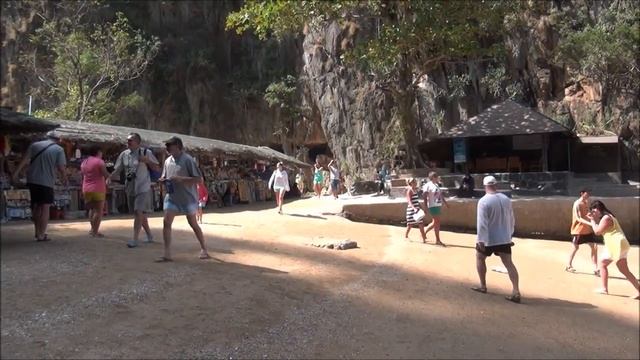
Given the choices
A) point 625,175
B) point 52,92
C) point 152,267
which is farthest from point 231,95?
point 152,267

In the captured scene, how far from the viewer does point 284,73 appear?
35250 millimetres

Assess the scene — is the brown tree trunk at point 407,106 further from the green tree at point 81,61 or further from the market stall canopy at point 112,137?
the green tree at point 81,61

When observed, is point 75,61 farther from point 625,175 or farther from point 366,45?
point 625,175

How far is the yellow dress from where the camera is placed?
768cm

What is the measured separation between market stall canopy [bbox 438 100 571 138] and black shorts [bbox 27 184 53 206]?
15500mm

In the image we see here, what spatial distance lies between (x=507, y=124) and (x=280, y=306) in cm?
1595

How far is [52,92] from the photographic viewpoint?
28.4 meters

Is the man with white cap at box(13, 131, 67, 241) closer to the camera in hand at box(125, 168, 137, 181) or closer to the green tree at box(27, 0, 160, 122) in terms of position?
the camera in hand at box(125, 168, 137, 181)

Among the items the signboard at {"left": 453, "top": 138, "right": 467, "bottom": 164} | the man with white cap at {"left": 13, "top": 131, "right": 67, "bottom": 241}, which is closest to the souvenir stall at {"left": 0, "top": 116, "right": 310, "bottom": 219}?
the man with white cap at {"left": 13, "top": 131, "right": 67, "bottom": 241}

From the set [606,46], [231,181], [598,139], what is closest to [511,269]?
[231,181]

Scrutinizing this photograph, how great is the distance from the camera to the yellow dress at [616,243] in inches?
302

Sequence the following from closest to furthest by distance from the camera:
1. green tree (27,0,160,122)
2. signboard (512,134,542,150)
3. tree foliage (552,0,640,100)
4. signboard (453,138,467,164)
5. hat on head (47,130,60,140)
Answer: hat on head (47,130,60,140) → signboard (453,138,467,164) → signboard (512,134,542,150) → tree foliage (552,0,640,100) → green tree (27,0,160,122)

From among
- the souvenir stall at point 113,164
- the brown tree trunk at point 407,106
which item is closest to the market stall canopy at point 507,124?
the brown tree trunk at point 407,106

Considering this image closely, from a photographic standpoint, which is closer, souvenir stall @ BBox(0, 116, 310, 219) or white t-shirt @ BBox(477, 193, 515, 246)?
white t-shirt @ BBox(477, 193, 515, 246)
